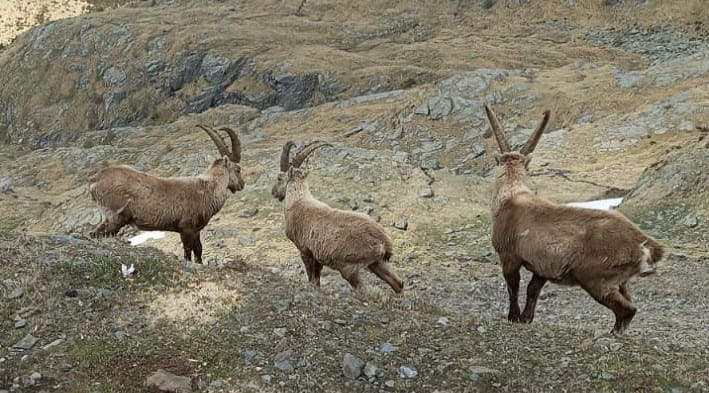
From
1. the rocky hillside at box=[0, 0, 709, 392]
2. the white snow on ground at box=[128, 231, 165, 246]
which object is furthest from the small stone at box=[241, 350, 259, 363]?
the white snow on ground at box=[128, 231, 165, 246]

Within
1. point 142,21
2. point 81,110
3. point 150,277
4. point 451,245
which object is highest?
point 150,277

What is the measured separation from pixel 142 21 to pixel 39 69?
25.3ft

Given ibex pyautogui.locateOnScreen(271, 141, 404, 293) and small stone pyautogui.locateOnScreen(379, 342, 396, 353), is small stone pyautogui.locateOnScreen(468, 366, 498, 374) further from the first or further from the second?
ibex pyautogui.locateOnScreen(271, 141, 404, 293)

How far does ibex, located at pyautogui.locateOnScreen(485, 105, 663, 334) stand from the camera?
8.92 meters

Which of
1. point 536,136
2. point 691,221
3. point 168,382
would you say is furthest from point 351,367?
point 691,221

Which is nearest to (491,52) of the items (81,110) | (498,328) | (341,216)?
(81,110)

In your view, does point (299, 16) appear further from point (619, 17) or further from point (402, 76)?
Result: point (619, 17)

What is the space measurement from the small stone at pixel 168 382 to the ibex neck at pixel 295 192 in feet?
19.2

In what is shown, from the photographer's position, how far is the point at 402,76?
128 ft

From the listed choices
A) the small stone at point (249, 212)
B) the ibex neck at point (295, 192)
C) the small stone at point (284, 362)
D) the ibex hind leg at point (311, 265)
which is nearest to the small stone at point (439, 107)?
the small stone at point (249, 212)

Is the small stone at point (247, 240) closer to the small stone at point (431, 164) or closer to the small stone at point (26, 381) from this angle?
the small stone at point (431, 164)

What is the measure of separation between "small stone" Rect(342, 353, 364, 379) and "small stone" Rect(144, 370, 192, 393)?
1.53m

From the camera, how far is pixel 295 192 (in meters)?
13.0

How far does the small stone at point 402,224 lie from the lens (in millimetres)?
19141
